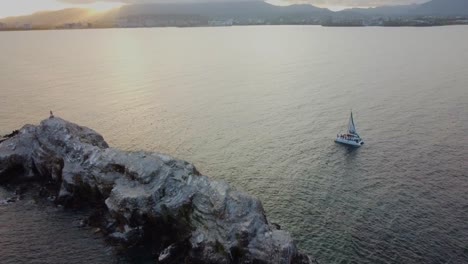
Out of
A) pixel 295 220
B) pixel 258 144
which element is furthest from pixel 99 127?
pixel 295 220

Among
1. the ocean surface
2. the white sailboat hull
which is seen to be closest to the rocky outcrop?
the ocean surface

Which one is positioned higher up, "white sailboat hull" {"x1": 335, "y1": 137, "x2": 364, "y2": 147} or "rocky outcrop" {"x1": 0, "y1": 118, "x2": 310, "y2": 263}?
"rocky outcrop" {"x1": 0, "y1": 118, "x2": 310, "y2": 263}

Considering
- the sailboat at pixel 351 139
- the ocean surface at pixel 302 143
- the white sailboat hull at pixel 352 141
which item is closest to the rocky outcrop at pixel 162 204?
the ocean surface at pixel 302 143

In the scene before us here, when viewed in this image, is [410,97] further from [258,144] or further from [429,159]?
[258,144]

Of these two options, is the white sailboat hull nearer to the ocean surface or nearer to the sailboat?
the sailboat

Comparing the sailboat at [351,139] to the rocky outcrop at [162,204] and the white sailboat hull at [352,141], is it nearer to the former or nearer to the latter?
the white sailboat hull at [352,141]

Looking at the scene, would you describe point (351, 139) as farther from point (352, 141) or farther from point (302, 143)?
point (302, 143)

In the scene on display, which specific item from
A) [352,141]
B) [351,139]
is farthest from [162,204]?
[351,139]
